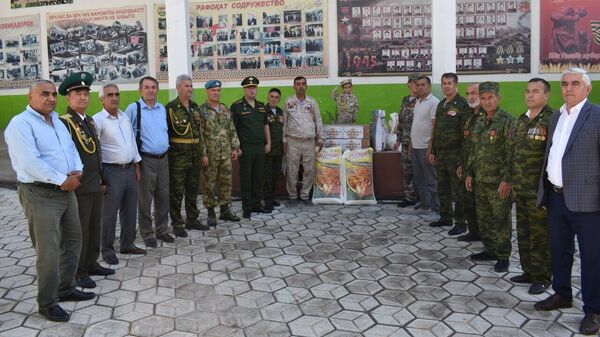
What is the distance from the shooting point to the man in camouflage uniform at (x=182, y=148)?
5.59m

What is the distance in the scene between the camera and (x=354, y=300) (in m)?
3.95

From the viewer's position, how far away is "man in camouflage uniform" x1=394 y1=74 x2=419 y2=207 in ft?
22.2

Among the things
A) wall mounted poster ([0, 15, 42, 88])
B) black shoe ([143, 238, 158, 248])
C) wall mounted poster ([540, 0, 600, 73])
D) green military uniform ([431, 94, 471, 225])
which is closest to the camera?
black shoe ([143, 238, 158, 248])

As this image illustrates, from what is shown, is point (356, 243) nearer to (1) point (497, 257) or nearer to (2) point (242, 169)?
(1) point (497, 257)

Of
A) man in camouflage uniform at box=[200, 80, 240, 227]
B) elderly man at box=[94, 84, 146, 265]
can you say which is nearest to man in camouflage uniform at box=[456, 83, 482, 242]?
man in camouflage uniform at box=[200, 80, 240, 227]

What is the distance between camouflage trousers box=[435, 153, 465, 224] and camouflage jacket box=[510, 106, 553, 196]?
140cm

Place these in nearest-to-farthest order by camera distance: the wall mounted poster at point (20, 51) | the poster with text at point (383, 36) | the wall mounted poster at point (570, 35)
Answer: the wall mounted poster at point (570, 35) → the poster with text at point (383, 36) → the wall mounted poster at point (20, 51)

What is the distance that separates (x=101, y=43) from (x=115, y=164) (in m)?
5.74

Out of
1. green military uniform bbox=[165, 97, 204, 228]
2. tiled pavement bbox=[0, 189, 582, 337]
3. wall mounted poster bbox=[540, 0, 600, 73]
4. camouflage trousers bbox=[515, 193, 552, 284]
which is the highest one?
wall mounted poster bbox=[540, 0, 600, 73]

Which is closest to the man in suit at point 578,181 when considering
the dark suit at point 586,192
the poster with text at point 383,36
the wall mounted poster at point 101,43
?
the dark suit at point 586,192

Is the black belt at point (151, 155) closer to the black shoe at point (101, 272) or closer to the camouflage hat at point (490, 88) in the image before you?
the black shoe at point (101, 272)

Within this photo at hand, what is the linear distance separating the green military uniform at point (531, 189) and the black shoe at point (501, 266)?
1.15 ft

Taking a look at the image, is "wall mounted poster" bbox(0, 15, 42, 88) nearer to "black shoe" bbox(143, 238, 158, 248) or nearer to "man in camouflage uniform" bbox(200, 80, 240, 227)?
"man in camouflage uniform" bbox(200, 80, 240, 227)

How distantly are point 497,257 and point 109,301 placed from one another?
3199mm
